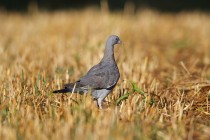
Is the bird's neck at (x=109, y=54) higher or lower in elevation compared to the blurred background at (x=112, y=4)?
lower

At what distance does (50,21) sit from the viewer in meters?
11.8

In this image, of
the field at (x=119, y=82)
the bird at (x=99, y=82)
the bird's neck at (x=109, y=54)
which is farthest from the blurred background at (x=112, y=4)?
the bird at (x=99, y=82)

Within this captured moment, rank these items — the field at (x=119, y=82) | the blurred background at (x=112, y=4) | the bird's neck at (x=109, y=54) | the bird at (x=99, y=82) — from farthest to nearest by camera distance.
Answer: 1. the blurred background at (x=112, y=4)
2. the bird's neck at (x=109, y=54)
3. the bird at (x=99, y=82)
4. the field at (x=119, y=82)

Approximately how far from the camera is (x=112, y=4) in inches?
742

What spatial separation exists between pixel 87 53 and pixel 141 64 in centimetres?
100

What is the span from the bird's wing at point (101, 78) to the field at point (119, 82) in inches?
6.1

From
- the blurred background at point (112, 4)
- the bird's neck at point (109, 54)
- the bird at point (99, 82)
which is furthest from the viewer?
the blurred background at point (112, 4)

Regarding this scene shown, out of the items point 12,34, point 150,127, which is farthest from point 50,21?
point 150,127

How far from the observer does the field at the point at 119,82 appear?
405 centimetres

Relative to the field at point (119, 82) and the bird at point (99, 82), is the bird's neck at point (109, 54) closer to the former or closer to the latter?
the bird at point (99, 82)

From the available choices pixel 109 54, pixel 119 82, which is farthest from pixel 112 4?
pixel 109 54

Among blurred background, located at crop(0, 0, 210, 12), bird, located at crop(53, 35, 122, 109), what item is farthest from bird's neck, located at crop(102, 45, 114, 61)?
blurred background, located at crop(0, 0, 210, 12)

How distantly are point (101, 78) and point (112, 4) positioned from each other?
14.3 meters

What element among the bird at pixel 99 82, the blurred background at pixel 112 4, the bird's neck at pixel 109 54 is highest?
the blurred background at pixel 112 4
